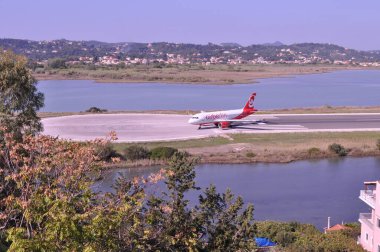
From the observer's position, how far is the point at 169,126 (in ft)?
179

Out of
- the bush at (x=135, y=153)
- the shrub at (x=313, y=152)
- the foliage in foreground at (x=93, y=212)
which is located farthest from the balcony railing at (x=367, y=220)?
the shrub at (x=313, y=152)

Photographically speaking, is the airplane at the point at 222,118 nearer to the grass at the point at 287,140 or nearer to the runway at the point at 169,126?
the runway at the point at 169,126

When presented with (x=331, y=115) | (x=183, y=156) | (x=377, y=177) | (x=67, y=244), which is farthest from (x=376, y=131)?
(x=67, y=244)

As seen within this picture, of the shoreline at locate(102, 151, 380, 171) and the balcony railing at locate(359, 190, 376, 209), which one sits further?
the shoreline at locate(102, 151, 380, 171)

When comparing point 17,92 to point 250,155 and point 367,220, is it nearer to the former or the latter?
point 367,220

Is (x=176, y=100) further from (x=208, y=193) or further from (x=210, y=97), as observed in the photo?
(x=208, y=193)

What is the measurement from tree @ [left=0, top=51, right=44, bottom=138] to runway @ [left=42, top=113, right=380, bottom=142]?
24216mm

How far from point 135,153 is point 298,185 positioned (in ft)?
38.1

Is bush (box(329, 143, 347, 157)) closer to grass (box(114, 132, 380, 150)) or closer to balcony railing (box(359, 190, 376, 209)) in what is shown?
grass (box(114, 132, 380, 150))

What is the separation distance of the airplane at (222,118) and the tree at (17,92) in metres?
31.2

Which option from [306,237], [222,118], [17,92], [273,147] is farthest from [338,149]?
[17,92]

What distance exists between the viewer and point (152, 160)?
4047cm

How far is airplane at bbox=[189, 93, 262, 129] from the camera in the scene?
175ft

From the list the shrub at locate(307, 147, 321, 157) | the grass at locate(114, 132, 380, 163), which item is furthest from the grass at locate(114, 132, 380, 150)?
the shrub at locate(307, 147, 321, 157)
